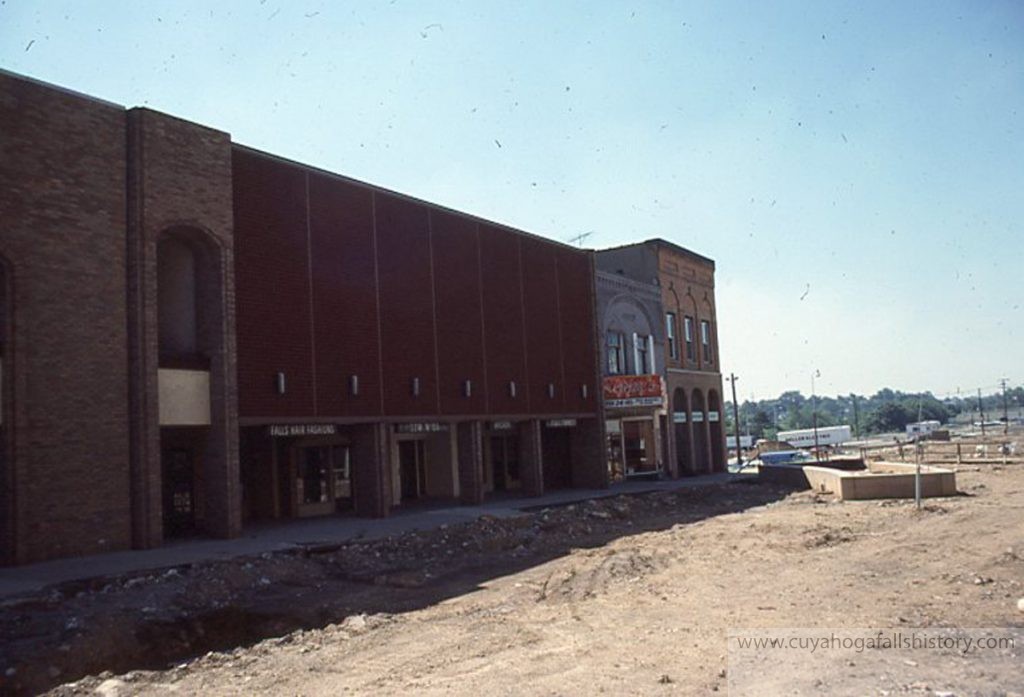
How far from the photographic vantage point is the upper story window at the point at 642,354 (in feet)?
133

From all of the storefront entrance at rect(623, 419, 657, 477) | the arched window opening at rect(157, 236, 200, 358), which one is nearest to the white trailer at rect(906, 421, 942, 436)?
the storefront entrance at rect(623, 419, 657, 477)

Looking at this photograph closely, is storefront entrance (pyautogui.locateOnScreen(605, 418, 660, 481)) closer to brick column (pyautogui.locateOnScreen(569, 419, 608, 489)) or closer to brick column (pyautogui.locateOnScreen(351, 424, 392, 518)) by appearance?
brick column (pyautogui.locateOnScreen(569, 419, 608, 489))

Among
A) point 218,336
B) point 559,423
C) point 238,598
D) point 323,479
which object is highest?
point 218,336

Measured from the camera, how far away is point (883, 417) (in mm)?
189125

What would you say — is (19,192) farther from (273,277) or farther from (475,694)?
(475,694)

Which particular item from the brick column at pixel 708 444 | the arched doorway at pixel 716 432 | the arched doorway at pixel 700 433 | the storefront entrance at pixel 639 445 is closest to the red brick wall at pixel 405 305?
the storefront entrance at pixel 639 445

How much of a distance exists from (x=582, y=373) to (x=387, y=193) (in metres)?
13.3

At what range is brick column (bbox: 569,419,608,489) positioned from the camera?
3656 centimetres

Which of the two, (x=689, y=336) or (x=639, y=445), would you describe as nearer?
(x=639, y=445)

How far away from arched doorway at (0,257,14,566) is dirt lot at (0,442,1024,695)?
2997 mm

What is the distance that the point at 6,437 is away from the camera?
16781mm

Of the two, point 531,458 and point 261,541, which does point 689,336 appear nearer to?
point 531,458

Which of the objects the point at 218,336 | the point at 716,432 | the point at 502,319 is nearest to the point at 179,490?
the point at 218,336

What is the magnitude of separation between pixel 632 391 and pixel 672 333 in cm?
734
